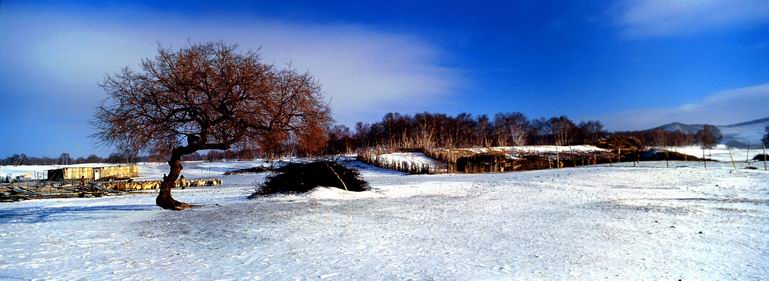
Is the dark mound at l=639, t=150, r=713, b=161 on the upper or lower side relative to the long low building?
lower

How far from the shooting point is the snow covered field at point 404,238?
8.30 meters

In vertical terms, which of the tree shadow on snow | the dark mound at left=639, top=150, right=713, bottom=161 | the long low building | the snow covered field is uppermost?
the long low building

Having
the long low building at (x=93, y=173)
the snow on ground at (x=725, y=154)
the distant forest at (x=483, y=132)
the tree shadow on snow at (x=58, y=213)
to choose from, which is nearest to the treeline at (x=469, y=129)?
the distant forest at (x=483, y=132)

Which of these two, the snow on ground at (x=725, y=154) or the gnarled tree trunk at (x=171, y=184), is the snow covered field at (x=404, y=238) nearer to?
the gnarled tree trunk at (x=171, y=184)

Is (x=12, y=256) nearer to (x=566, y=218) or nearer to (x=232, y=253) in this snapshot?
(x=232, y=253)

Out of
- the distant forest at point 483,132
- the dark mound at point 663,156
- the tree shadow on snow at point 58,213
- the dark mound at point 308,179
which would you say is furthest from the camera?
the distant forest at point 483,132

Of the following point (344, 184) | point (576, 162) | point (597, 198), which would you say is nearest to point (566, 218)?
point (597, 198)

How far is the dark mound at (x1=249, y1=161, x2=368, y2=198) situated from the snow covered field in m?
1.45

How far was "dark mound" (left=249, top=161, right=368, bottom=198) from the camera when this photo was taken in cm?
2089

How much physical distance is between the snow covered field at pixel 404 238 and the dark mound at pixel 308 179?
145 cm

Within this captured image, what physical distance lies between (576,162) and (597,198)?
29604 millimetres

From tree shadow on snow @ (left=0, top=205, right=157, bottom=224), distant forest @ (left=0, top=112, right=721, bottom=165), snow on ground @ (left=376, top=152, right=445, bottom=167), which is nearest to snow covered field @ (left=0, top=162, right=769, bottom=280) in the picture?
tree shadow on snow @ (left=0, top=205, right=157, bottom=224)

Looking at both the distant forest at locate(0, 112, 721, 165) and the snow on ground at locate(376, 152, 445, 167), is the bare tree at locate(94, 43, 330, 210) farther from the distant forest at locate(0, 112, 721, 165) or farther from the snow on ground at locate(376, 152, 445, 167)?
the distant forest at locate(0, 112, 721, 165)

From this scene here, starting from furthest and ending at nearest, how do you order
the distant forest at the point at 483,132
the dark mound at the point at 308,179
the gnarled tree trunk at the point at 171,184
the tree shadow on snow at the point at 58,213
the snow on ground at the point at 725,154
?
the distant forest at the point at 483,132 → the snow on ground at the point at 725,154 → the dark mound at the point at 308,179 → the gnarled tree trunk at the point at 171,184 → the tree shadow on snow at the point at 58,213
